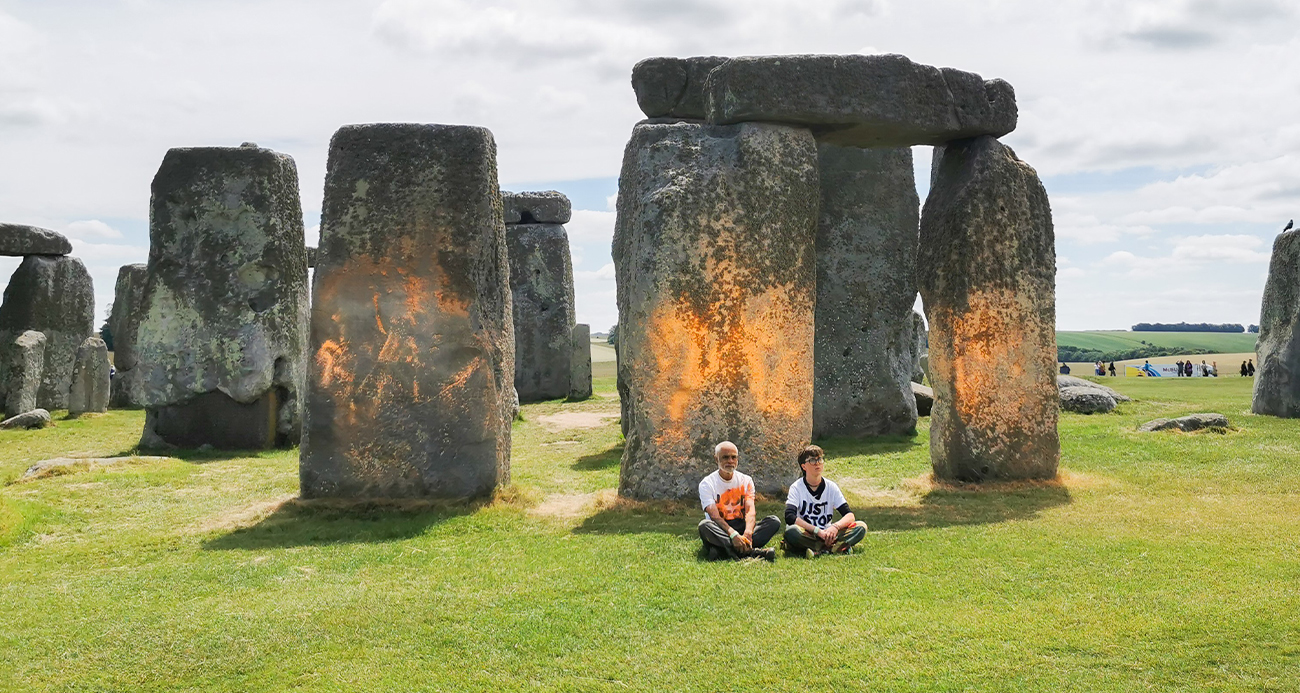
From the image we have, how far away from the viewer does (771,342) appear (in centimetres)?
942

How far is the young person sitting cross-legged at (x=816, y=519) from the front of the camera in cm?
732

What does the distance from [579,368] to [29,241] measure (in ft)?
34.4

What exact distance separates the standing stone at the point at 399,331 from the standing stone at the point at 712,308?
135 centimetres

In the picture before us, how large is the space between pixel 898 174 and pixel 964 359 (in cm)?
540

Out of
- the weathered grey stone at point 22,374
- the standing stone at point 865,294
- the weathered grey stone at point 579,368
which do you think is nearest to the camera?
the standing stone at point 865,294

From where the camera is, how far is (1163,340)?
288 ft

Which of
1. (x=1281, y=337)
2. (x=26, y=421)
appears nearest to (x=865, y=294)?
(x=1281, y=337)

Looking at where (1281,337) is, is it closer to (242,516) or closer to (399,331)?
(399,331)

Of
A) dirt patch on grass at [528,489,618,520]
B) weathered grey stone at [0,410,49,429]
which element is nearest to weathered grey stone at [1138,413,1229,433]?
dirt patch on grass at [528,489,618,520]

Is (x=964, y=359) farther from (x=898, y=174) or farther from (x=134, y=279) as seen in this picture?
(x=134, y=279)

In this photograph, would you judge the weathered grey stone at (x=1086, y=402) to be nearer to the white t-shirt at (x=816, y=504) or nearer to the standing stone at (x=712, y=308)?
the standing stone at (x=712, y=308)

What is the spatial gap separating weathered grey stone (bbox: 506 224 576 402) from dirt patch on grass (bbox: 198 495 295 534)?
13.3 m

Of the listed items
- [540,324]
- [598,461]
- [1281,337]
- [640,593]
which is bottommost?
[640,593]

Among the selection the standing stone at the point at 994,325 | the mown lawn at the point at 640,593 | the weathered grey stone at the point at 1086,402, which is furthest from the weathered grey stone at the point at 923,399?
the standing stone at the point at 994,325
